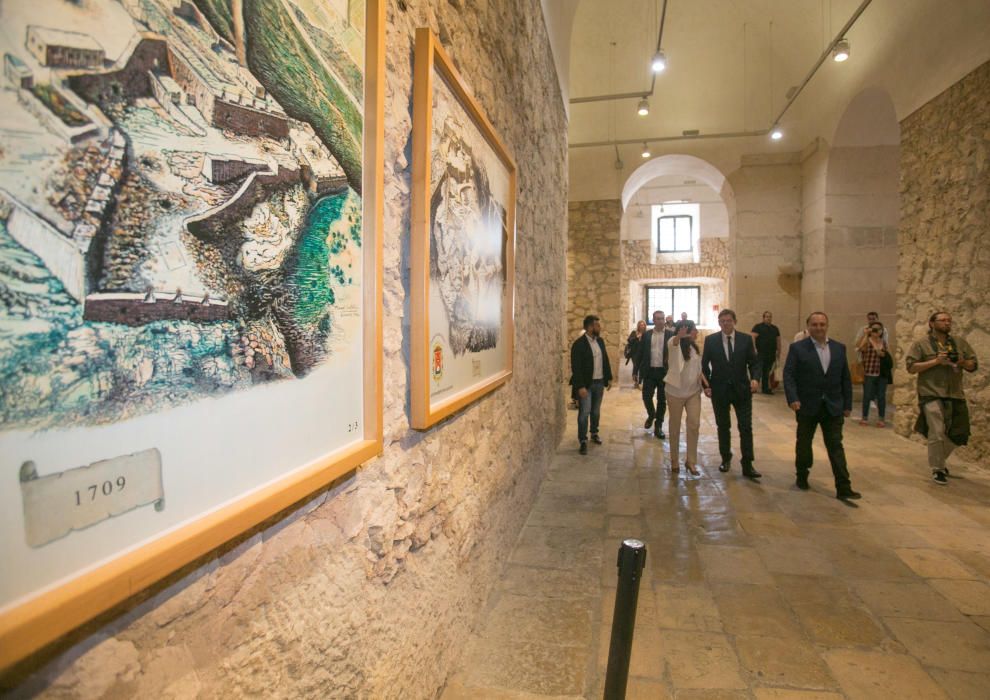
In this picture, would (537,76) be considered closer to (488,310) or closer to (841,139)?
(488,310)

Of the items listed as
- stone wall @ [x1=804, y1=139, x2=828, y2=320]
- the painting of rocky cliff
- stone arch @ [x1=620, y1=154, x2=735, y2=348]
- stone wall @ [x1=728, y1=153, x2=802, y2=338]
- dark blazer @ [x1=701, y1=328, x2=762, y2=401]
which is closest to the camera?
the painting of rocky cliff

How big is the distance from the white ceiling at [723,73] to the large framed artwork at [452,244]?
4.64 m

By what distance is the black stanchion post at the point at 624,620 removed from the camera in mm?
1343

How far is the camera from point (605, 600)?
2598 millimetres

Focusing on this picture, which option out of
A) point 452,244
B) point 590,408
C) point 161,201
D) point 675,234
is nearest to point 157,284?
point 161,201

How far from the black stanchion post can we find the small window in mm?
18582

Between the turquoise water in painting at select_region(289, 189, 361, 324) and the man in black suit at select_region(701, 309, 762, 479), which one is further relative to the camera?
the man in black suit at select_region(701, 309, 762, 479)

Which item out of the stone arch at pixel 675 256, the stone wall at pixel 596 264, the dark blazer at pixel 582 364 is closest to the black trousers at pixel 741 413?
the dark blazer at pixel 582 364

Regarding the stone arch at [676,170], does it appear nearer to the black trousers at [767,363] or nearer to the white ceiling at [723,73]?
the white ceiling at [723,73]

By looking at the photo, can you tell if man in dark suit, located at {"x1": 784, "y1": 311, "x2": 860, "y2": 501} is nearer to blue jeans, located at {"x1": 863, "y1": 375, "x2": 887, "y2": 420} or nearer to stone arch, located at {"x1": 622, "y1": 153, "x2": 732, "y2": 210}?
blue jeans, located at {"x1": 863, "y1": 375, "x2": 887, "y2": 420}

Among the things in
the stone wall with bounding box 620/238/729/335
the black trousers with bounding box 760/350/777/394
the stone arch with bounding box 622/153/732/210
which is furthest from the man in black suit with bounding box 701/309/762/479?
the stone wall with bounding box 620/238/729/335

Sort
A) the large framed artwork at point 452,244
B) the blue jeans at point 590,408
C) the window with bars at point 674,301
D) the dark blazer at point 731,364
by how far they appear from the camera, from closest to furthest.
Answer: the large framed artwork at point 452,244 → the dark blazer at point 731,364 → the blue jeans at point 590,408 → the window with bars at point 674,301

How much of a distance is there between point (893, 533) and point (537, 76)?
14.0ft

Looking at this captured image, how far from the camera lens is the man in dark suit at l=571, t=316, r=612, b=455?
5.50 m
